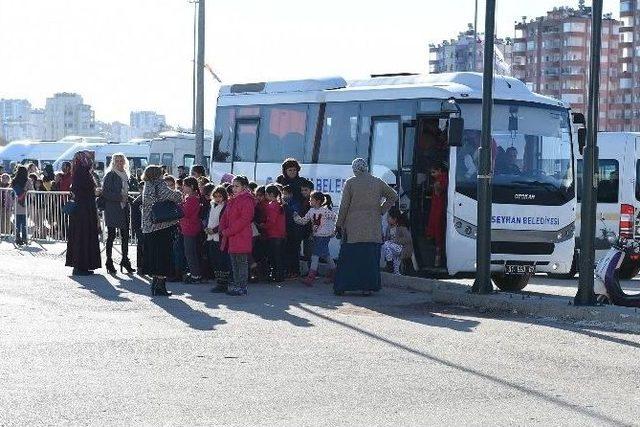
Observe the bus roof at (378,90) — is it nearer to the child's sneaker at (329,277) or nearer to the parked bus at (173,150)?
the child's sneaker at (329,277)

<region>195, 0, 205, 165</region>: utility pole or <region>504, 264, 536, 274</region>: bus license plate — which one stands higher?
<region>195, 0, 205, 165</region>: utility pole

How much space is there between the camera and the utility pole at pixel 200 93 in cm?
3050

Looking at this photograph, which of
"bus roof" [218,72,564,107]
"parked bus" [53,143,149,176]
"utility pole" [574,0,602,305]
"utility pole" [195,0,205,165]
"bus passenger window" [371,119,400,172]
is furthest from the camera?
"parked bus" [53,143,149,176]

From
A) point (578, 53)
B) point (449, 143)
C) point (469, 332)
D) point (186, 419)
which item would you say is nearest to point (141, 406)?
point (186, 419)

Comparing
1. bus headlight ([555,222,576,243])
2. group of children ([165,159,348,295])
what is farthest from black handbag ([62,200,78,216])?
bus headlight ([555,222,576,243])

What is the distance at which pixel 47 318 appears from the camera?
46.2 feet

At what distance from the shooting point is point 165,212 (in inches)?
675

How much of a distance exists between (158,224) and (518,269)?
5052 millimetres

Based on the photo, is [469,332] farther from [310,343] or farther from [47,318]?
[47,318]

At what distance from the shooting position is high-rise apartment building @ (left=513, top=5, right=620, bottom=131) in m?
186

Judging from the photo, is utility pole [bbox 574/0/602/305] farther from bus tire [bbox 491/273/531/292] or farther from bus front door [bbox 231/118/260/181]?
bus front door [bbox 231/118/260/181]

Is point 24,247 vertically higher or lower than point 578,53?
lower

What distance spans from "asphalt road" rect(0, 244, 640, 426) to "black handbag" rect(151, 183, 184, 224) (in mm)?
1041

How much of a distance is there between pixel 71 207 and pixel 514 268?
6.54 meters
